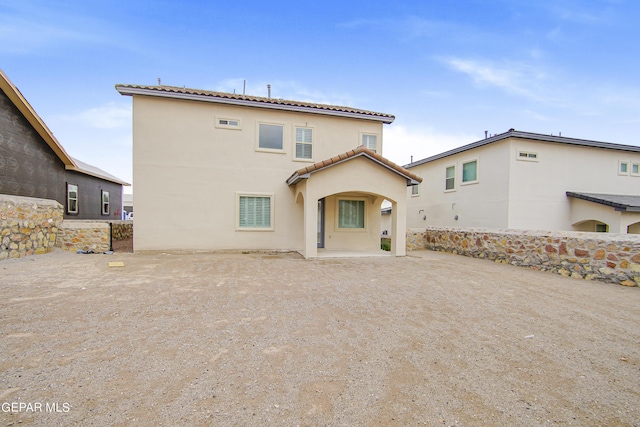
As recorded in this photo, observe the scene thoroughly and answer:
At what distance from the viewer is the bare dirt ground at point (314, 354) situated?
7.87ft

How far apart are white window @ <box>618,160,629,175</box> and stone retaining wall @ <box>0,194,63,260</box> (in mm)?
26572

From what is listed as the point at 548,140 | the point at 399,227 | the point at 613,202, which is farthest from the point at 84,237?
the point at 613,202

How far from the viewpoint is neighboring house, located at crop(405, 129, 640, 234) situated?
13.6 m

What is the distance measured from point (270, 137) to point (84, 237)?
27.5 feet

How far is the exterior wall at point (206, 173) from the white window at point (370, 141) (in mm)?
1934

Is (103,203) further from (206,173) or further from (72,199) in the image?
(206,173)

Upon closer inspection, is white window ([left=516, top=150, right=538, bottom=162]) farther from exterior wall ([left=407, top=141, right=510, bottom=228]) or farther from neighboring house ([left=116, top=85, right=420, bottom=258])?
neighboring house ([left=116, top=85, right=420, bottom=258])

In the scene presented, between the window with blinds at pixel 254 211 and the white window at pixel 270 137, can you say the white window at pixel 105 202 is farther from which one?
the white window at pixel 270 137

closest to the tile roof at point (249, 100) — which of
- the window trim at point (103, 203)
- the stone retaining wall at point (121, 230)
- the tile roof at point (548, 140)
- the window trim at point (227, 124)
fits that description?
the window trim at point (227, 124)

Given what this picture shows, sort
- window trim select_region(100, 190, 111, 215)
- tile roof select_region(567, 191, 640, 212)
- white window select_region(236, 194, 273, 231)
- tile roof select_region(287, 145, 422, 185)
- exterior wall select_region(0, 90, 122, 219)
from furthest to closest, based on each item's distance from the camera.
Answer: window trim select_region(100, 190, 111, 215), tile roof select_region(567, 191, 640, 212), white window select_region(236, 194, 273, 231), exterior wall select_region(0, 90, 122, 219), tile roof select_region(287, 145, 422, 185)

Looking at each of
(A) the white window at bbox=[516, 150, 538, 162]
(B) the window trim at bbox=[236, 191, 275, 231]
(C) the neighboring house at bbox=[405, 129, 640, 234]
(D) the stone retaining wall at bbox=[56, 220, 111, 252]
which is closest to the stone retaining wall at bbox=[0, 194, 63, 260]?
(D) the stone retaining wall at bbox=[56, 220, 111, 252]

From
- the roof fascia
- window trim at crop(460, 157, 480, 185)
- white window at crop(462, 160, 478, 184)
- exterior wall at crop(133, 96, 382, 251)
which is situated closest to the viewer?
the roof fascia

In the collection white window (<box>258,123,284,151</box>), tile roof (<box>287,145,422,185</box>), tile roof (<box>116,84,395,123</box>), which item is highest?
tile roof (<box>116,84,395,123</box>)

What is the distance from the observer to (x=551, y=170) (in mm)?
14148
